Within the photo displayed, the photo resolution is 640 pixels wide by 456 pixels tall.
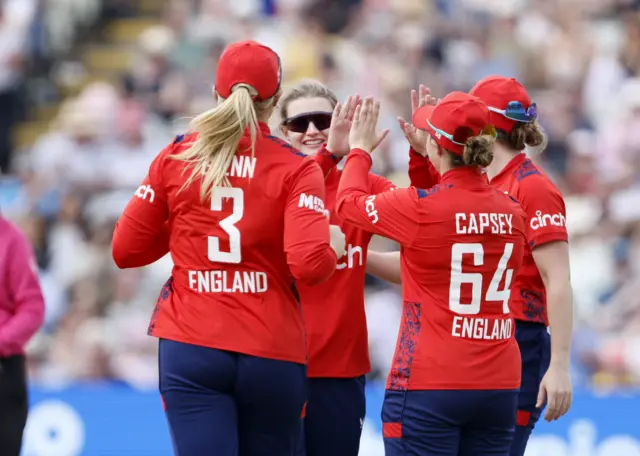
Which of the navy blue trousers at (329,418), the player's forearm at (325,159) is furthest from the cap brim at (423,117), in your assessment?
the navy blue trousers at (329,418)

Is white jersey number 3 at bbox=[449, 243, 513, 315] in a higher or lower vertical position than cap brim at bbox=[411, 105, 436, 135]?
lower

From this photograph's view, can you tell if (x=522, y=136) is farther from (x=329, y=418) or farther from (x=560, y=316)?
(x=329, y=418)

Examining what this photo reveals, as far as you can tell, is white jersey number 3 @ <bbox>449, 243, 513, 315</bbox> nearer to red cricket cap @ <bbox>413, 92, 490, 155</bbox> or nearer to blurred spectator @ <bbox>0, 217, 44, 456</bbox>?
red cricket cap @ <bbox>413, 92, 490, 155</bbox>

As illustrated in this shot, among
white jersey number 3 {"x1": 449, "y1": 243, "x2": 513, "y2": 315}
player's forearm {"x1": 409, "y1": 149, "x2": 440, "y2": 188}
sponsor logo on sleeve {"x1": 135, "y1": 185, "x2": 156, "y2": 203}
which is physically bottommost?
white jersey number 3 {"x1": 449, "y1": 243, "x2": 513, "y2": 315}

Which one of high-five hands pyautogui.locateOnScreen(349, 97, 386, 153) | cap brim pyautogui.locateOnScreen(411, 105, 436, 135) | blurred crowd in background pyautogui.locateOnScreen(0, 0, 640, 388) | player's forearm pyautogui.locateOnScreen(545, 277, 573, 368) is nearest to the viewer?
cap brim pyautogui.locateOnScreen(411, 105, 436, 135)

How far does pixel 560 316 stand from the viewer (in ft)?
14.9

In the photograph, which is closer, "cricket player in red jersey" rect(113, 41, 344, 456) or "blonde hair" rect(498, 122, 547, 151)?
"cricket player in red jersey" rect(113, 41, 344, 456)

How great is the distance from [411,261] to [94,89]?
331 inches

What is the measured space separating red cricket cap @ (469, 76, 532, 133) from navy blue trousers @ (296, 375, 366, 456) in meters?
1.26

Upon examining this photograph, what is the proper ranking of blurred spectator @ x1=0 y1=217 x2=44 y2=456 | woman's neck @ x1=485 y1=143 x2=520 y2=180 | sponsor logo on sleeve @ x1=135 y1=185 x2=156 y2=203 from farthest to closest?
1. blurred spectator @ x1=0 y1=217 x2=44 y2=456
2. woman's neck @ x1=485 y1=143 x2=520 y2=180
3. sponsor logo on sleeve @ x1=135 y1=185 x2=156 y2=203

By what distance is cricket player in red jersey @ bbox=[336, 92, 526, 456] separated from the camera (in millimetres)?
4082

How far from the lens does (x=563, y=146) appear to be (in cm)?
1046

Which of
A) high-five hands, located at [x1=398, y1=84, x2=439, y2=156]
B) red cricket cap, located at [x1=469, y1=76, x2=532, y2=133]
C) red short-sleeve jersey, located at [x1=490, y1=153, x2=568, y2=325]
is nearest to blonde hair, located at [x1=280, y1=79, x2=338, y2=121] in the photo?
high-five hands, located at [x1=398, y1=84, x2=439, y2=156]

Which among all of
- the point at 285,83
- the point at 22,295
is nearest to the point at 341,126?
the point at 22,295
